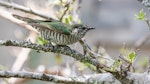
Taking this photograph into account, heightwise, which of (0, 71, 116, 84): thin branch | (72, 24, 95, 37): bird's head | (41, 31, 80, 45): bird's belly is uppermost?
(72, 24, 95, 37): bird's head

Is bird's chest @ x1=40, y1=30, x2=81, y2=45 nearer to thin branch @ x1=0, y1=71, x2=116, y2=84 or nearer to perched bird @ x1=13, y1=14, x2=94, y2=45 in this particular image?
perched bird @ x1=13, y1=14, x2=94, y2=45

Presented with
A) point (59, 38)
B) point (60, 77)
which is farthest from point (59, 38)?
point (60, 77)

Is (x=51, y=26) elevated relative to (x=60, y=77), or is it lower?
elevated

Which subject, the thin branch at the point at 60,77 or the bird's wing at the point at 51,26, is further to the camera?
the bird's wing at the point at 51,26

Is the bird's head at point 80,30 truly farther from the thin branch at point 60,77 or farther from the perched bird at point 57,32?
the thin branch at point 60,77

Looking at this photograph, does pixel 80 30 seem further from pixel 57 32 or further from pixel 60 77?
pixel 60 77

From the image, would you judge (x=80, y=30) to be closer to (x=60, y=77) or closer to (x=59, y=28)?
(x=59, y=28)

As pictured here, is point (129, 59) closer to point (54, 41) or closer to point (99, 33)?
point (54, 41)

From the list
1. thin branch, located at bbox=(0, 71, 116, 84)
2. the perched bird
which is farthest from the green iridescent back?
thin branch, located at bbox=(0, 71, 116, 84)

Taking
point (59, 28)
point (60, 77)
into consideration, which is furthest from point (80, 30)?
point (60, 77)

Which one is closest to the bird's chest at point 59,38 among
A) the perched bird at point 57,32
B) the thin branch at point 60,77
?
the perched bird at point 57,32

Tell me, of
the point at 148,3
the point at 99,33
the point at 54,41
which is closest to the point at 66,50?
the point at 54,41
